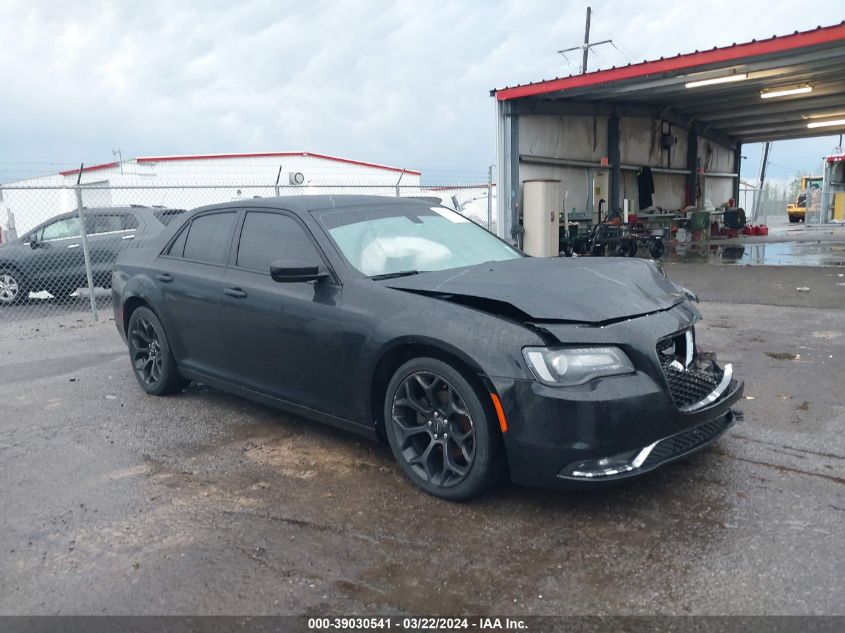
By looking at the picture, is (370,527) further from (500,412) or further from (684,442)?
(684,442)

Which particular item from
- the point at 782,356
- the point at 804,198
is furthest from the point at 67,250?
the point at 804,198

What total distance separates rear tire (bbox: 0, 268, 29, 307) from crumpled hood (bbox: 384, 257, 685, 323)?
10031 mm

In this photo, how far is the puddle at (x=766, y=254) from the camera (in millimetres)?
14800

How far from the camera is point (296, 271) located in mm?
3781

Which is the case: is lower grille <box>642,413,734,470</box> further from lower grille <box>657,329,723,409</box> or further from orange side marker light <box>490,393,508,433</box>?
orange side marker light <box>490,393,508,433</box>

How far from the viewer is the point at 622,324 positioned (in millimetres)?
3213

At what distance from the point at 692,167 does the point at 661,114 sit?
15.2 ft

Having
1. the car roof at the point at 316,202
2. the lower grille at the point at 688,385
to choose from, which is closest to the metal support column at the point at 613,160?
the car roof at the point at 316,202

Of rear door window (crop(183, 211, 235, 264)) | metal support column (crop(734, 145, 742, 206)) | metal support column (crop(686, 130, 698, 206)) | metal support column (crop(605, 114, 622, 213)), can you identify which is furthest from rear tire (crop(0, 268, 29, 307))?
metal support column (crop(734, 145, 742, 206))

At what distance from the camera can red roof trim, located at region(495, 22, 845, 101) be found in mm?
11893

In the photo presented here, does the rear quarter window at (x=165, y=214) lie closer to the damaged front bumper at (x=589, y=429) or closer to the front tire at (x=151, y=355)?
the front tire at (x=151, y=355)

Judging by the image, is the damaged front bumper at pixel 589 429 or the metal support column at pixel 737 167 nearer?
the damaged front bumper at pixel 589 429

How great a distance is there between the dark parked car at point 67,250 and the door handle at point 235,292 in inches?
280

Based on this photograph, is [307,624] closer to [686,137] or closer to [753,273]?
[753,273]
